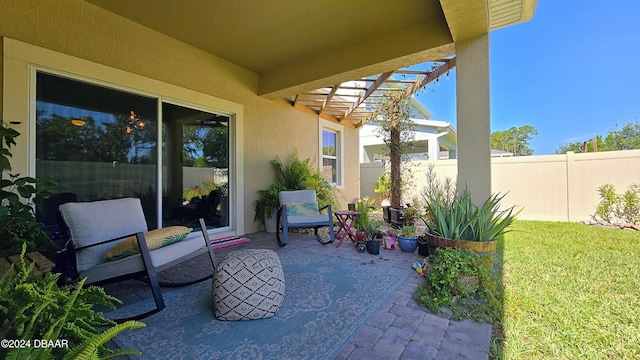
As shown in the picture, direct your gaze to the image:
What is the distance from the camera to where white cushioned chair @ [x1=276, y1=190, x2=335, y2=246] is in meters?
4.18

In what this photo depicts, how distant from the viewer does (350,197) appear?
27.8ft

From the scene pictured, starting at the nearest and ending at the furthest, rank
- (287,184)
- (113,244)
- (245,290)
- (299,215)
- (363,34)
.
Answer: (245,290) < (113,244) < (363,34) < (299,215) < (287,184)

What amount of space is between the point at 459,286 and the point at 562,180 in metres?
6.06

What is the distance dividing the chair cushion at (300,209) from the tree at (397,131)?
6.90 ft

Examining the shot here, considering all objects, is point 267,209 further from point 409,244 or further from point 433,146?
point 433,146

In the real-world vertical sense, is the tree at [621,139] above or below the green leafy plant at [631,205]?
above

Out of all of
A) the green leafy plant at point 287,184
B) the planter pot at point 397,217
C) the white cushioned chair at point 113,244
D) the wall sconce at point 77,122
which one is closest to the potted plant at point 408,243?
the planter pot at point 397,217

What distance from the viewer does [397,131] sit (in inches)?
221

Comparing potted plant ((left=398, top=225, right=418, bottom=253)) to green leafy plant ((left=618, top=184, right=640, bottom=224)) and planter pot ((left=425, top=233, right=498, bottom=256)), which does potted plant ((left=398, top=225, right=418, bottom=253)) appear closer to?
planter pot ((left=425, top=233, right=498, bottom=256))

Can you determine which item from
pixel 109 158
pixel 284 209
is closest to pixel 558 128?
pixel 284 209

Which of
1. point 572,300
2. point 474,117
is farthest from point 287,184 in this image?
point 572,300

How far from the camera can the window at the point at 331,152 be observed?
748 centimetres

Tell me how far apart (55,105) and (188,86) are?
5.27 feet

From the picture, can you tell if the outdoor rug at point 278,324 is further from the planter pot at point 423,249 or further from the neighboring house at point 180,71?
the neighboring house at point 180,71
